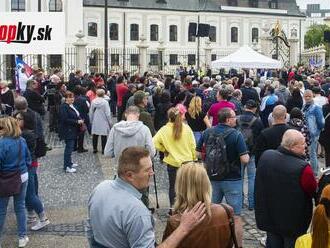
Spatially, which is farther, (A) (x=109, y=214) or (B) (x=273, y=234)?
(B) (x=273, y=234)

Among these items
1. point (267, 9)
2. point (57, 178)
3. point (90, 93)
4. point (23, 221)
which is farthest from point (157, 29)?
point (23, 221)

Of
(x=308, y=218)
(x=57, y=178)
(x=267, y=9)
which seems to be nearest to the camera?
(x=308, y=218)

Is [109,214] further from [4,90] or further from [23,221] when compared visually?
[4,90]

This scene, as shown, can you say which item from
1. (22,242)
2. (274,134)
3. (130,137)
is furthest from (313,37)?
(22,242)

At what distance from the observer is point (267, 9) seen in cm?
7594

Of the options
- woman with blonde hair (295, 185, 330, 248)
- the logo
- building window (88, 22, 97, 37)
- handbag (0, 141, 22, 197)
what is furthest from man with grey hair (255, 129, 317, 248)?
building window (88, 22, 97, 37)

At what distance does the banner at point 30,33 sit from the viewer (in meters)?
12.0

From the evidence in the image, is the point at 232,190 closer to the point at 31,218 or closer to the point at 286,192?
the point at 286,192

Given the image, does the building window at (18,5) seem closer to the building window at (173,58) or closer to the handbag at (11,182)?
the building window at (173,58)

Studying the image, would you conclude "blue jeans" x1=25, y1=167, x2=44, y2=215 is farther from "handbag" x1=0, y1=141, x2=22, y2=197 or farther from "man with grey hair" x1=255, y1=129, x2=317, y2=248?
"man with grey hair" x1=255, y1=129, x2=317, y2=248

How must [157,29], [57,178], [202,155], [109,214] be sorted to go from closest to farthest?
1. [109,214]
2. [202,155]
3. [57,178]
4. [157,29]

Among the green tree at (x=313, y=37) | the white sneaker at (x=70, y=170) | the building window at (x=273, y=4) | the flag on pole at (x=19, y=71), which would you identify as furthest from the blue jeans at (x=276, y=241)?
the green tree at (x=313, y=37)

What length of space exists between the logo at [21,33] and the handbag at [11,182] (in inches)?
197

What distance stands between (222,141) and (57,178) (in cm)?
556
